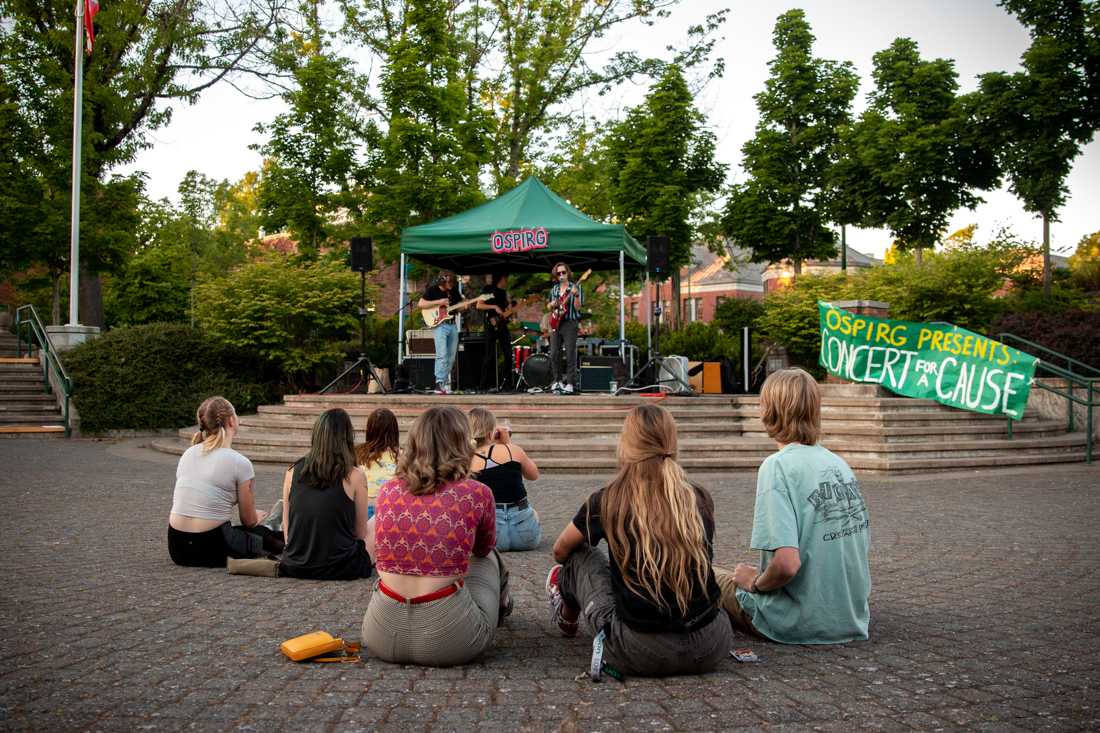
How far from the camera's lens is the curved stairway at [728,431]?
11812 mm

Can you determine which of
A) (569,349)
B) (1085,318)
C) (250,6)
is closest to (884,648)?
(569,349)

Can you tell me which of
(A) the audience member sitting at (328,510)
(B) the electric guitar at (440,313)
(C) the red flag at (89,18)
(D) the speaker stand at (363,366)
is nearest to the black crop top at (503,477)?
(A) the audience member sitting at (328,510)

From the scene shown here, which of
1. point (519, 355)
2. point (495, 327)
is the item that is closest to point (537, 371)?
point (495, 327)

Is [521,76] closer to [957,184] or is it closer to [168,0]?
[168,0]

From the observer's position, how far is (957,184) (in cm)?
3097

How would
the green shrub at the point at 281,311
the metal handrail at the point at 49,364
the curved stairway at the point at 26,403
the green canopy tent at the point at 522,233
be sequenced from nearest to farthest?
1. the green canopy tent at the point at 522,233
2. the curved stairway at the point at 26,403
3. the metal handrail at the point at 49,364
4. the green shrub at the point at 281,311

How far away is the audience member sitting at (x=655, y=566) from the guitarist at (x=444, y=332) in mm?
11395

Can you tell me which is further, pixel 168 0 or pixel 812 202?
pixel 812 202

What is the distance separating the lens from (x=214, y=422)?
5.57 m

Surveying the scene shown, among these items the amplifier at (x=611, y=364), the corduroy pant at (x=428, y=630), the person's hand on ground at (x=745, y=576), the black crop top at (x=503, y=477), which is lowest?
the corduroy pant at (x=428, y=630)

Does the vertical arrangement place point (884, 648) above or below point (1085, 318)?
below

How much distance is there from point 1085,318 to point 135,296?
35.1 meters

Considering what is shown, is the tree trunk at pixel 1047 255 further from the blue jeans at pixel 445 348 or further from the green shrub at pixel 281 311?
the green shrub at pixel 281 311

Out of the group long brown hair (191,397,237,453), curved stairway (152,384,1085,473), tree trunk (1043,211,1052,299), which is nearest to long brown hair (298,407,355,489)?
long brown hair (191,397,237,453)
